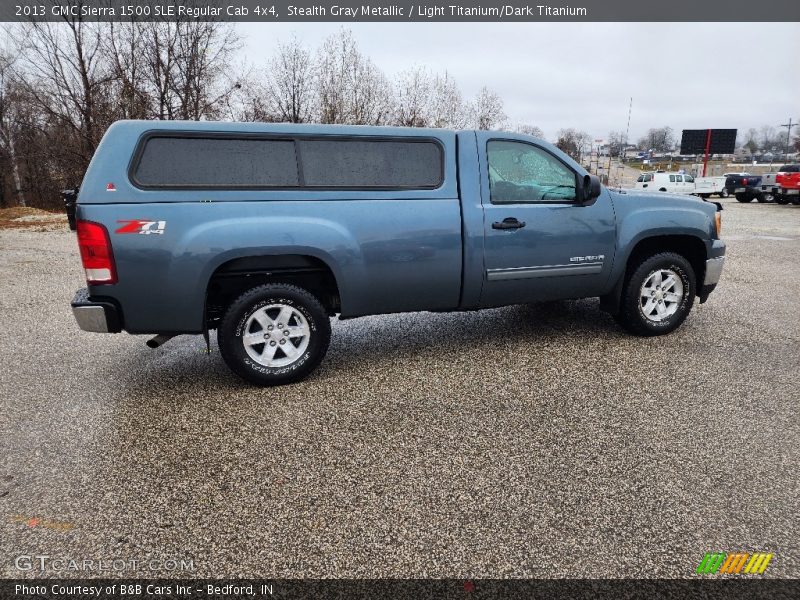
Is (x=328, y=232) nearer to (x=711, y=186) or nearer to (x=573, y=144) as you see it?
(x=711, y=186)

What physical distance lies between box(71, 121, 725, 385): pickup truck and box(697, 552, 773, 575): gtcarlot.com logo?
2561 mm

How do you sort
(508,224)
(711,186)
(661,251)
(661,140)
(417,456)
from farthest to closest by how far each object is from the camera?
(661,140)
(711,186)
(661,251)
(508,224)
(417,456)

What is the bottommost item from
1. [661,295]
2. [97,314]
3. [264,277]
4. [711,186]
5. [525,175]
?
[711,186]

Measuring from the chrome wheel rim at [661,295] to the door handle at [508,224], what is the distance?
1.46 metres

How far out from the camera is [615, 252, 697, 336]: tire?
15.9 ft

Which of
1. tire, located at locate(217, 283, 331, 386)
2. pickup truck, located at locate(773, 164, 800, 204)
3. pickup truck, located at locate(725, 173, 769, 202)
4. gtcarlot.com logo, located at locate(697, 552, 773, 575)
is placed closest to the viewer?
gtcarlot.com logo, located at locate(697, 552, 773, 575)

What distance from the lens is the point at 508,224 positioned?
14.1ft

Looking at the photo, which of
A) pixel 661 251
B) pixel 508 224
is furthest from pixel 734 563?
pixel 661 251

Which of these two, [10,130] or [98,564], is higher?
[10,130]

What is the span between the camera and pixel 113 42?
2420 centimetres

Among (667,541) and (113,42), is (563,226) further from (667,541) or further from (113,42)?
(113,42)

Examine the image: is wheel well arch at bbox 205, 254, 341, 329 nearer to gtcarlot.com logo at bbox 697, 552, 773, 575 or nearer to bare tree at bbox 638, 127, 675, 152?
gtcarlot.com logo at bbox 697, 552, 773, 575

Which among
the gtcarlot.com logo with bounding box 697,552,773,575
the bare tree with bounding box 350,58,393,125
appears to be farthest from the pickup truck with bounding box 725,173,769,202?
the gtcarlot.com logo with bounding box 697,552,773,575

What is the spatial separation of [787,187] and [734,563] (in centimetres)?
2708
